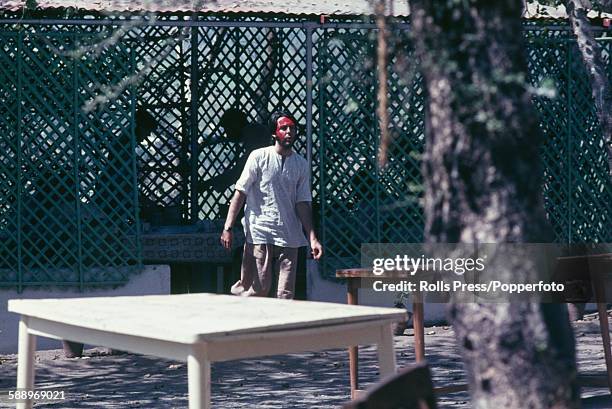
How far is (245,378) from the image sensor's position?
8664 millimetres

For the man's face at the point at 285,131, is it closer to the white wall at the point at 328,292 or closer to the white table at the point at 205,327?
the white wall at the point at 328,292

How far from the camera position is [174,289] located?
1202 centimetres

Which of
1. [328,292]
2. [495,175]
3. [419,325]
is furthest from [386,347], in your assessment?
[328,292]

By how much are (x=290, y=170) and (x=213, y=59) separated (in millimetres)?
4508

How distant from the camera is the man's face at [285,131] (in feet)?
29.4

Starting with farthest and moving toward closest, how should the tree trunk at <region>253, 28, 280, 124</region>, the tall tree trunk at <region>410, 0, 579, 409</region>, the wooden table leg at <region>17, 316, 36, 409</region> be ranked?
1. the tree trunk at <region>253, 28, 280, 124</region>
2. the wooden table leg at <region>17, 316, 36, 409</region>
3. the tall tree trunk at <region>410, 0, 579, 409</region>

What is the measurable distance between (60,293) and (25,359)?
524cm

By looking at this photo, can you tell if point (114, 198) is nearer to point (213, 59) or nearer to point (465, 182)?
point (213, 59)

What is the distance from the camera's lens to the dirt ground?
764cm

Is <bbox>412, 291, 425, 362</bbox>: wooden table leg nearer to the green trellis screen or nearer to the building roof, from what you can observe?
the green trellis screen

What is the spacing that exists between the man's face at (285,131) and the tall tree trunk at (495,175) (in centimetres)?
582

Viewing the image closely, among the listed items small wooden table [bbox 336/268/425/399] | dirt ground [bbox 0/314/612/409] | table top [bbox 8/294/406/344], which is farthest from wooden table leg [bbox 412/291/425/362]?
table top [bbox 8/294/406/344]

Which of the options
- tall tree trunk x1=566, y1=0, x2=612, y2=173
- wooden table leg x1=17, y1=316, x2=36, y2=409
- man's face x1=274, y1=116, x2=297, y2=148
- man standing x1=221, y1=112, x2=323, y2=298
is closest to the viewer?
wooden table leg x1=17, y1=316, x2=36, y2=409

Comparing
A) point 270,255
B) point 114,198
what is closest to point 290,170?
point 270,255
